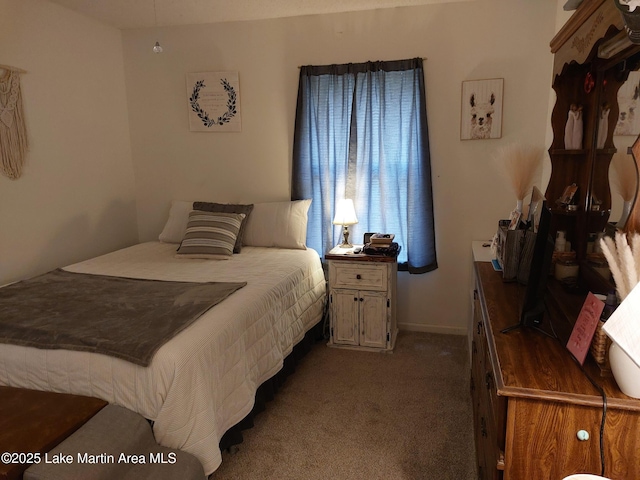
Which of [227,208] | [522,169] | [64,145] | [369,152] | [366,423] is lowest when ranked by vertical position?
[366,423]

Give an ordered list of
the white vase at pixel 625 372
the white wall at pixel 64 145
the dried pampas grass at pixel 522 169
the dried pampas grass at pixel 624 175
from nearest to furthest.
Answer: the white vase at pixel 625 372 < the dried pampas grass at pixel 624 175 < the dried pampas grass at pixel 522 169 < the white wall at pixel 64 145

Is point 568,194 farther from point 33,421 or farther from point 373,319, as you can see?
point 33,421

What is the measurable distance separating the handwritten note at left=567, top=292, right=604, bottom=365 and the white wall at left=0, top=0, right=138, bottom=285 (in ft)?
10.6

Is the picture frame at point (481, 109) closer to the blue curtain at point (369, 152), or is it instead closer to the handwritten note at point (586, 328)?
the blue curtain at point (369, 152)

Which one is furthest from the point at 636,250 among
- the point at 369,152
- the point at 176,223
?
the point at 176,223

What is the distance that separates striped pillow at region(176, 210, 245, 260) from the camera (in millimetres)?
3279

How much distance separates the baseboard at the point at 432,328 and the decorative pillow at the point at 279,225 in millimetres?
1048

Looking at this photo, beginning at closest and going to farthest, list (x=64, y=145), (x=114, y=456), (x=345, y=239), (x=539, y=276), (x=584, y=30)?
(x=539, y=276) → (x=114, y=456) → (x=584, y=30) → (x=64, y=145) → (x=345, y=239)

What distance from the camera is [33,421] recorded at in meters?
1.64

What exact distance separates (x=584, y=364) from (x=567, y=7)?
1394 mm

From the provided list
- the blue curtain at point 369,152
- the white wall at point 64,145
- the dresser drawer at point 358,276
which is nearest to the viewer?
the white wall at point 64,145

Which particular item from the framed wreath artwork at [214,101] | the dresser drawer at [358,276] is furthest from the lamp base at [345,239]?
the framed wreath artwork at [214,101]

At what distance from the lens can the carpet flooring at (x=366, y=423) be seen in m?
2.08

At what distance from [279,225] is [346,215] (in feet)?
1.76
